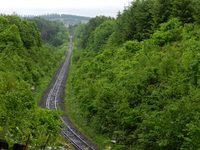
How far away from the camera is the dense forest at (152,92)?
20188 millimetres

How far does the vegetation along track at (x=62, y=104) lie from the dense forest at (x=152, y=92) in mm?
1061

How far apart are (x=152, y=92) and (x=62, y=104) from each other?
2271cm

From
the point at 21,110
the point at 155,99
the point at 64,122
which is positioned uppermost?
the point at 21,110

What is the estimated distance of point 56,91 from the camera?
186ft

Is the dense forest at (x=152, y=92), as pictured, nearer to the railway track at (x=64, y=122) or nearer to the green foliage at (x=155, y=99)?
the green foliage at (x=155, y=99)

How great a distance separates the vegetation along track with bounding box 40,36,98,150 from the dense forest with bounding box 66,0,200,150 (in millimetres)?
1061

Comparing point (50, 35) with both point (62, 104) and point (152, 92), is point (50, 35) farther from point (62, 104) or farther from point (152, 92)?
point (152, 92)

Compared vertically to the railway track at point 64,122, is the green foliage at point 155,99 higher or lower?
higher

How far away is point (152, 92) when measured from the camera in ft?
86.8

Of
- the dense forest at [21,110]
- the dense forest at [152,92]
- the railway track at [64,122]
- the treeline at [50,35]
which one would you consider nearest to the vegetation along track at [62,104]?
the railway track at [64,122]

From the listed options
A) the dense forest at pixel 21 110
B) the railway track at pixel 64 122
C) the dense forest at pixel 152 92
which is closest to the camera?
the dense forest at pixel 21 110

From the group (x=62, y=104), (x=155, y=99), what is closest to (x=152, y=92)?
(x=155, y=99)

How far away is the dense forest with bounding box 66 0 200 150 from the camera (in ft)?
66.2

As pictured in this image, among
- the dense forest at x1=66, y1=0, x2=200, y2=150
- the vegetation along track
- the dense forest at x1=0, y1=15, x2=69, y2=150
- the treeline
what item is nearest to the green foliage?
the dense forest at x1=66, y1=0, x2=200, y2=150
